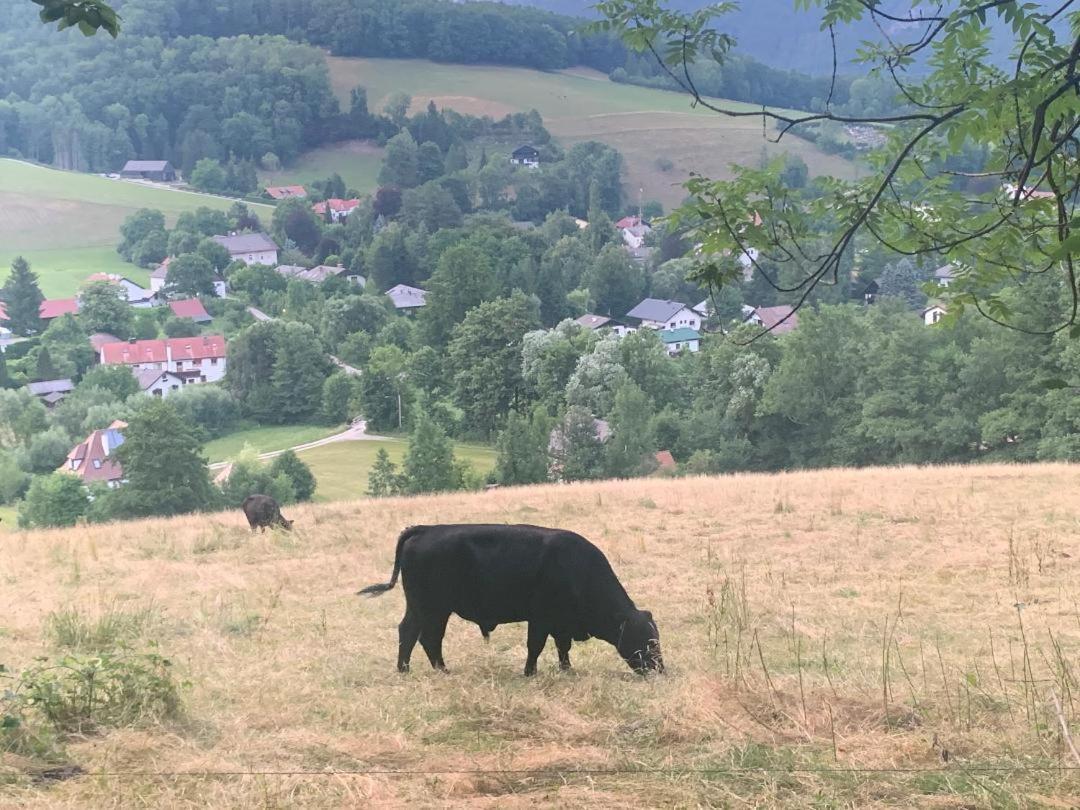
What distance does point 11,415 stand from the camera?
71.3 metres

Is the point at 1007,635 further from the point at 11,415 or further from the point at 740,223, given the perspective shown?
the point at 11,415

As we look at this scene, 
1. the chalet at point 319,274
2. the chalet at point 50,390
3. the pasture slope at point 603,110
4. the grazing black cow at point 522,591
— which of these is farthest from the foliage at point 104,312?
the grazing black cow at point 522,591

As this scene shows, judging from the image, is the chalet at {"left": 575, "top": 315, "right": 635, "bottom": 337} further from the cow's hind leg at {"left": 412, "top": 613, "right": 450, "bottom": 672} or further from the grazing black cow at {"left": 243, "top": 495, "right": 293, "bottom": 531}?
the cow's hind leg at {"left": 412, "top": 613, "right": 450, "bottom": 672}

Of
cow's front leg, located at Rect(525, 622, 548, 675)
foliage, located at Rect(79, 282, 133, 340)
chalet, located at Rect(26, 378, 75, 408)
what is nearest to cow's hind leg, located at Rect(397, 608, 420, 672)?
cow's front leg, located at Rect(525, 622, 548, 675)

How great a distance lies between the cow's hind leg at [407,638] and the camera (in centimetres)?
798

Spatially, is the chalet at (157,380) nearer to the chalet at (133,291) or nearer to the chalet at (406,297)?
the chalet at (133,291)

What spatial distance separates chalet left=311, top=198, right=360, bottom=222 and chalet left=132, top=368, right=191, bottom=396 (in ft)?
174

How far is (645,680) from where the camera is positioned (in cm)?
758

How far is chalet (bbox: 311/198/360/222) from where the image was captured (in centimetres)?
13450

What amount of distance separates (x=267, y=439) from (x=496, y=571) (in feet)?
211

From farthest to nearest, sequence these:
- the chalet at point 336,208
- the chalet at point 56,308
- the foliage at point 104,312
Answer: the chalet at point 336,208 → the chalet at point 56,308 → the foliage at point 104,312

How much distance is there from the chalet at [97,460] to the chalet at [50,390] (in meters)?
15.4

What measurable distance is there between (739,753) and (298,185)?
15478 cm

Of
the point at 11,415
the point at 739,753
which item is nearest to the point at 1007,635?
the point at 739,753
